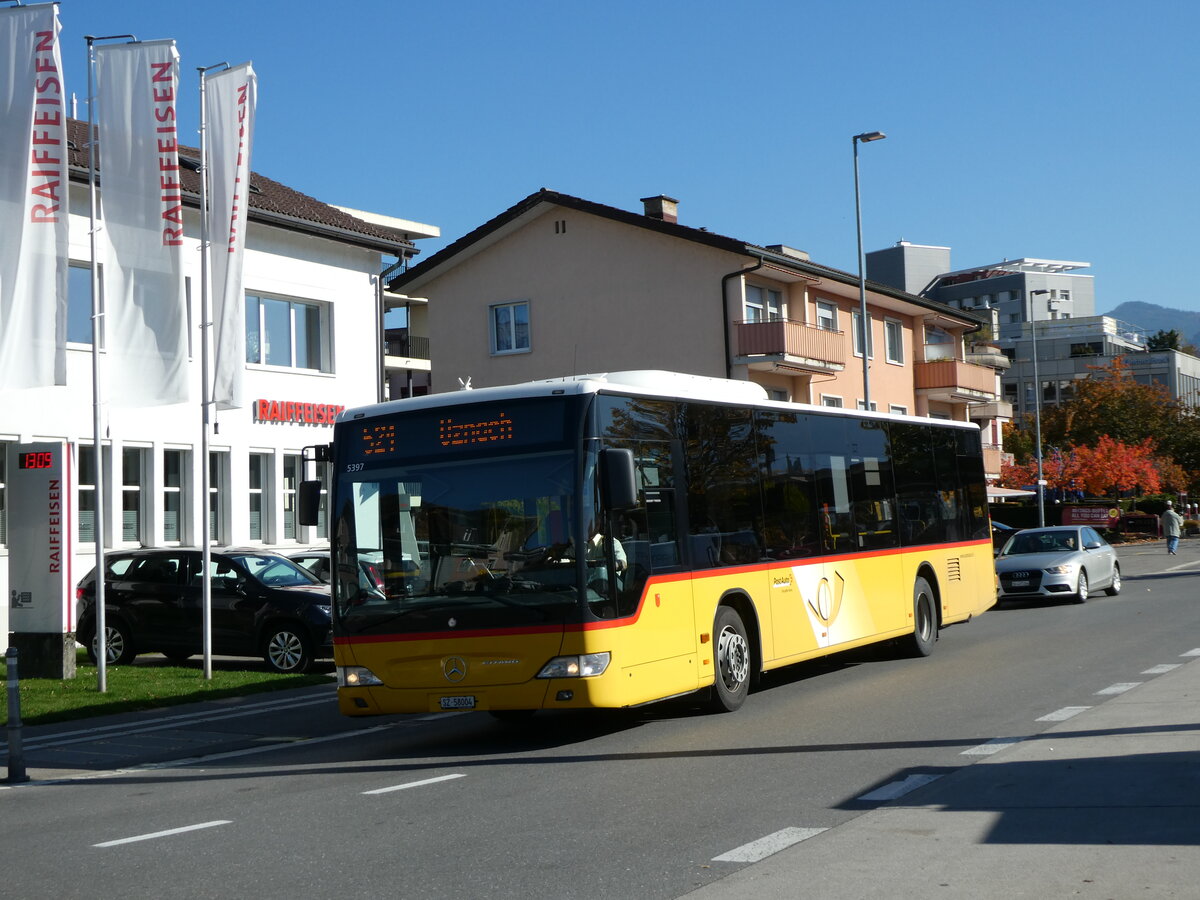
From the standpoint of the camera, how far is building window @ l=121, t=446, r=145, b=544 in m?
26.5

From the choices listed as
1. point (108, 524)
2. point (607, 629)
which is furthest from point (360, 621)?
point (108, 524)

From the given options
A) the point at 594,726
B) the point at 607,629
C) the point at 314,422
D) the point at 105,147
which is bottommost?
the point at 594,726

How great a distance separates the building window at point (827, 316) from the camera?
47.9 meters

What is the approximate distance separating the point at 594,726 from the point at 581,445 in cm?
290

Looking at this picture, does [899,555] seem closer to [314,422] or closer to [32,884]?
[32,884]

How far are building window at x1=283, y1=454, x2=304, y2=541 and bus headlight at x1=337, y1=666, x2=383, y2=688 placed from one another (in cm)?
1836

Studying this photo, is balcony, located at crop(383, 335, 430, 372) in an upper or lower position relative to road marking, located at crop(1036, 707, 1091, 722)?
upper

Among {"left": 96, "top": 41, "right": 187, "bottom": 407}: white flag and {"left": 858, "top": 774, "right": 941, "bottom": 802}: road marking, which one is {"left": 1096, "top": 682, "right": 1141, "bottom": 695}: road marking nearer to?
{"left": 858, "top": 774, "right": 941, "bottom": 802}: road marking

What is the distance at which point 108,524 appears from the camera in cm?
2605

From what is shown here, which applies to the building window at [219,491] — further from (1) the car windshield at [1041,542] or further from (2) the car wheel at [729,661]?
(2) the car wheel at [729,661]

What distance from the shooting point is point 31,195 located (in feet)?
53.8

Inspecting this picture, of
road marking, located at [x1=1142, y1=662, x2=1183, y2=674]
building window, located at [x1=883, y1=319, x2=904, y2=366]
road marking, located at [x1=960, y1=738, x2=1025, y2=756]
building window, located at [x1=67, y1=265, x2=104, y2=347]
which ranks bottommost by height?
road marking, located at [x1=960, y1=738, x2=1025, y2=756]

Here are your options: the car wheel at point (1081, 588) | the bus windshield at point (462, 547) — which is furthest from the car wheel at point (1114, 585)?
the bus windshield at point (462, 547)

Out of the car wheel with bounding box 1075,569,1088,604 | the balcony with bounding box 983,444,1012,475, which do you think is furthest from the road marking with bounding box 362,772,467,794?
the balcony with bounding box 983,444,1012,475
